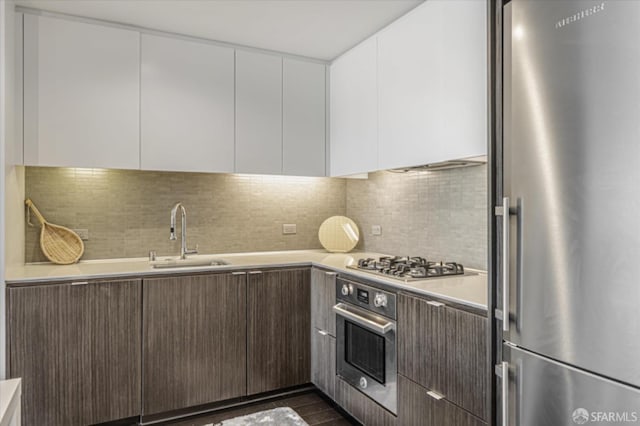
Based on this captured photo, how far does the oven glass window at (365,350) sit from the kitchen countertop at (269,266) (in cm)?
32

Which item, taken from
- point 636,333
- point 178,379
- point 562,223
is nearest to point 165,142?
point 178,379

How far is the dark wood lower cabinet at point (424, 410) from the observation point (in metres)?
1.72

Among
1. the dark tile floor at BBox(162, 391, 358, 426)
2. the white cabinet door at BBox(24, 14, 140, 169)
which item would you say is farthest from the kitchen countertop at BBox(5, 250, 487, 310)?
the dark tile floor at BBox(162, 391, 358, 426)

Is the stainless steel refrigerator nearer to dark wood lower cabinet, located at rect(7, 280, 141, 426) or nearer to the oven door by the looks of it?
the oven door

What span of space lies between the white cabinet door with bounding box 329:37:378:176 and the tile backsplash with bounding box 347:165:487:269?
363mm

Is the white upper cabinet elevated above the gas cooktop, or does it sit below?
above

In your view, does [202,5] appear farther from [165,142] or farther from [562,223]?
[562,223]

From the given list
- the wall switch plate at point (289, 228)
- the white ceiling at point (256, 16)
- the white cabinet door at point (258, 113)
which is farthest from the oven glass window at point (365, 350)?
the white ceiling at point (256, 16)

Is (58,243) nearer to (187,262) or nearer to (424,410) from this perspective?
(187,262)

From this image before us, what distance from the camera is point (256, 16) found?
259cm

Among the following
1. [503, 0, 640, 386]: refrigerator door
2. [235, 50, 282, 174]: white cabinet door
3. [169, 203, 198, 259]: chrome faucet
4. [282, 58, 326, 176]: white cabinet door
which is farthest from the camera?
[282, 58, 326, 176]: white cabinet door

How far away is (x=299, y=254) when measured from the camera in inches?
137

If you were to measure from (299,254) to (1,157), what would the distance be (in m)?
2.07

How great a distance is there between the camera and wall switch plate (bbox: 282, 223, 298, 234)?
362cm
